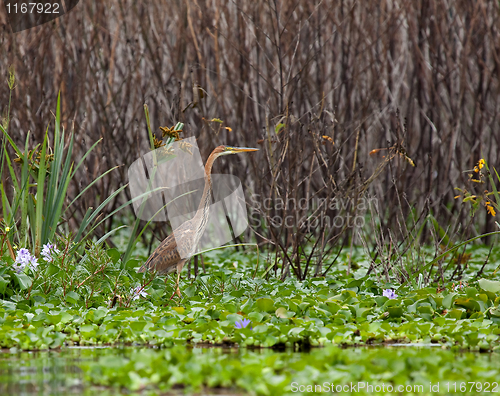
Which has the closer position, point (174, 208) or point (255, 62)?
point (174, 208)

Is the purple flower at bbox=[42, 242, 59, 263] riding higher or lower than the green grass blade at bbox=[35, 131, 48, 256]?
lower

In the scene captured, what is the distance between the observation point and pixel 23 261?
4.32 metres

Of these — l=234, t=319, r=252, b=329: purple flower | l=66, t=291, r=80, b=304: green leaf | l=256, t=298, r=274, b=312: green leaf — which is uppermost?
l=66, t=291, r=80, b=304: green leaf

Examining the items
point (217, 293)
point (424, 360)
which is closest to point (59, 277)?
point (217, 293)

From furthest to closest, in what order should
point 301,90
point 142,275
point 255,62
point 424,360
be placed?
1. point 255,62
2. point 301,90
3. point 142,275
4. point 424,360

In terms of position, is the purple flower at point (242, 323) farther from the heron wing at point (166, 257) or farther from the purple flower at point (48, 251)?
the purple flower at point (48, 251)

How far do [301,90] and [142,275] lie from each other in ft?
11.7

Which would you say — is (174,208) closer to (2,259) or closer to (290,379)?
(2,259)

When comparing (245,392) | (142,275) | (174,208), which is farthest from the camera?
(174,208)

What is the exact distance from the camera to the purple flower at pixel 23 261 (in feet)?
14.2

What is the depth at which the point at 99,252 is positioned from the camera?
4.23 m

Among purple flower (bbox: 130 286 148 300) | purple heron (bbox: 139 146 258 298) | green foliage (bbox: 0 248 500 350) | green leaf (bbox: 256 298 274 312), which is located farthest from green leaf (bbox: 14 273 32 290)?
green leaf (bbox: 256 298 274 312)

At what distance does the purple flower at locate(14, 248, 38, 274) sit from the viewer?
432cm

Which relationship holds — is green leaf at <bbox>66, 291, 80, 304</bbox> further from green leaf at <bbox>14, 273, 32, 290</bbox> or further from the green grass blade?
the green grass blade
